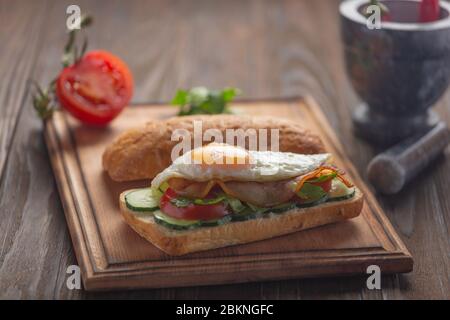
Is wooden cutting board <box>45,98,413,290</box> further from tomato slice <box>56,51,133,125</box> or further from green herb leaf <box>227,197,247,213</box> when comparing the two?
tomato slice <box>56,51,133,125</box>

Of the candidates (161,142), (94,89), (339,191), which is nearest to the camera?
(339,191)

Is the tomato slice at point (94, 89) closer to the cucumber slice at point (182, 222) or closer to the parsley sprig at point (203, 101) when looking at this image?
the parsley sprig at point (203, 101)

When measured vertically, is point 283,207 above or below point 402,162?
below

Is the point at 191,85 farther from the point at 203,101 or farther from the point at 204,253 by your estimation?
the point at 204,253

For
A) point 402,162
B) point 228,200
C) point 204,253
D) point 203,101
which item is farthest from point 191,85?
point 204,253

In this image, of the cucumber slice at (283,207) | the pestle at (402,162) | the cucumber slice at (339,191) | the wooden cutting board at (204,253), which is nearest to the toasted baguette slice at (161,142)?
the wooden cutting board at (204,253)

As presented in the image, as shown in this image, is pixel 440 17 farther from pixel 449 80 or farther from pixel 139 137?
pixel 139 137
